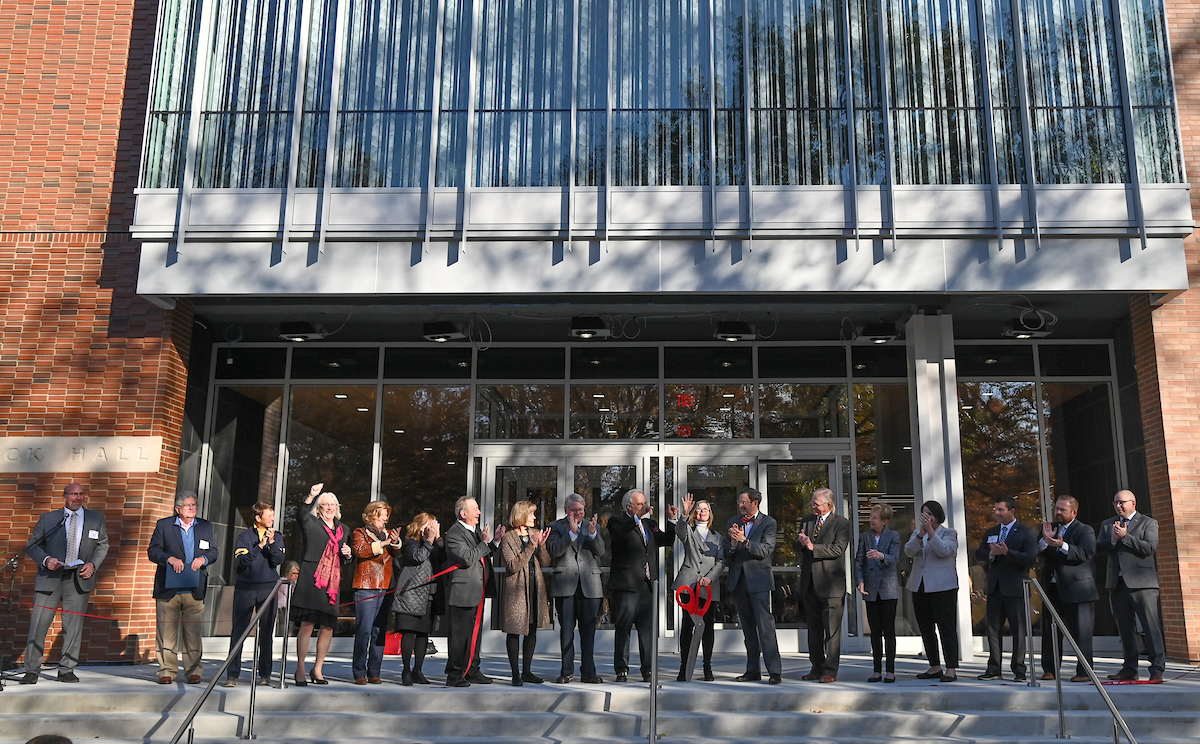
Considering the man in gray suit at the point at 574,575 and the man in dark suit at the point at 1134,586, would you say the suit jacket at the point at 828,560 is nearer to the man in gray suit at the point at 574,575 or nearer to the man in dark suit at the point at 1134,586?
the man in gray suit at the point at 574,575

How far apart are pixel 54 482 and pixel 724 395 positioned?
8.35 m

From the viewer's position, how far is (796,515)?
13648 mm

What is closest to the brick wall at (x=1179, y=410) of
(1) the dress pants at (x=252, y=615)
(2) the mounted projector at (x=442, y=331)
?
(2) the mounted projector at (x=442, y=331)

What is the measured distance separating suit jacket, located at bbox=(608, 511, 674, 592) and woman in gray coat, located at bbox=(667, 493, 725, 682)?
25cm

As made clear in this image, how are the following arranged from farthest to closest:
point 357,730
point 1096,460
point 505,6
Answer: point 1096,460
point 505,6
point 357,730

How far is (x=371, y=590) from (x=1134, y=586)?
7085mm

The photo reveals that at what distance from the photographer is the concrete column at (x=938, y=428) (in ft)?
39.4

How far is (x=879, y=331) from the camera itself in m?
12.9

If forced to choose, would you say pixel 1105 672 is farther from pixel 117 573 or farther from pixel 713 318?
pixel 117 573

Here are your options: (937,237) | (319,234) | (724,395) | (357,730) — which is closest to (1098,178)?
(937,237)

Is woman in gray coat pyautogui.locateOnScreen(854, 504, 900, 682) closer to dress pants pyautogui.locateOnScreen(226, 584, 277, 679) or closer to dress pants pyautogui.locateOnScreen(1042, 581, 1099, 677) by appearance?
dress pants pyautogui.locateOnScreen(1042, 581, 1099, 677)

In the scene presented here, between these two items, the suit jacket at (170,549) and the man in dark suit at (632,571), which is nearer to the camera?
the suit jacket at (170,549)

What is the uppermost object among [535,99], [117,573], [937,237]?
[535,99]

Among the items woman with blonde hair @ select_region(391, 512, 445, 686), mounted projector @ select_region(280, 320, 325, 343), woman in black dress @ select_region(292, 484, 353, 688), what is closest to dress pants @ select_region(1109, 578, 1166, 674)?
woman with blonde hair @ select_region(391, 512, 445, 686)
